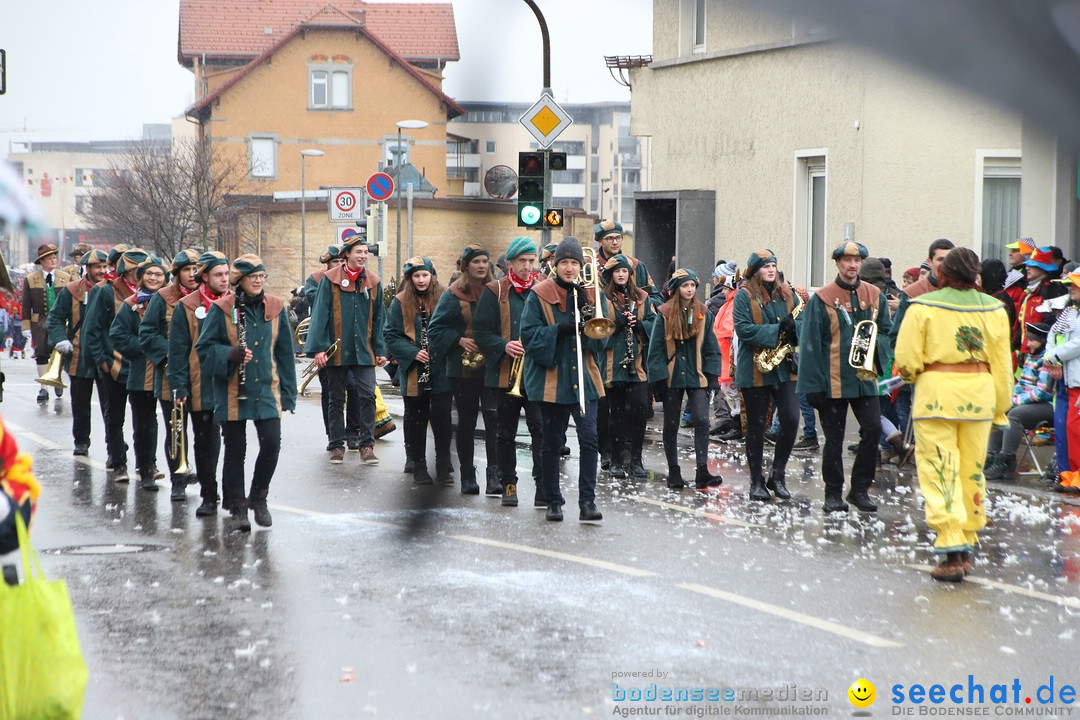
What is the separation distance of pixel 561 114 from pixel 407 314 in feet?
31.4

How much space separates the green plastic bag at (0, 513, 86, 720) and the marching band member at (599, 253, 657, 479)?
731 centimetres

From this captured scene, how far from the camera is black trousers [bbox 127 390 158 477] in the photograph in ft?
35.7

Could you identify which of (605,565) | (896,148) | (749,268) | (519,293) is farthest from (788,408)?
(896,148)

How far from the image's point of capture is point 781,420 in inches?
401

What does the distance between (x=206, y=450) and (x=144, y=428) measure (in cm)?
184

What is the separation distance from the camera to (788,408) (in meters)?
10.2

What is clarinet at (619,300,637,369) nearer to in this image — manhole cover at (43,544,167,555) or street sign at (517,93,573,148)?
manhole cover at (43,544,167,555)

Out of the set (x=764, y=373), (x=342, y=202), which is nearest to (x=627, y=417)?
(x=764, y=373)

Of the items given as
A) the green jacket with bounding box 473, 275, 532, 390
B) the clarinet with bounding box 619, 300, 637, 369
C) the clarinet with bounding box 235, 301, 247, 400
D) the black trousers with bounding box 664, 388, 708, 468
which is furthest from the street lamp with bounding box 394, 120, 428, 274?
the clarinet with bounding box 619, 300, 637, 369

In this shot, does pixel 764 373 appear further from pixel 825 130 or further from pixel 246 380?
pixel 825 130

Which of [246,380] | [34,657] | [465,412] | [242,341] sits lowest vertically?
[34,657]

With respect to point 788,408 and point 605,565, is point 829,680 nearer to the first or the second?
point 605,565

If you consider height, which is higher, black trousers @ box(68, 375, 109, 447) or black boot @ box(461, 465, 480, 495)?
black boot @ box(461, 465, 480, 495)

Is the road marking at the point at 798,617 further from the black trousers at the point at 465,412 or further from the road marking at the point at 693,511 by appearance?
the black trousers at the point at 465,412
